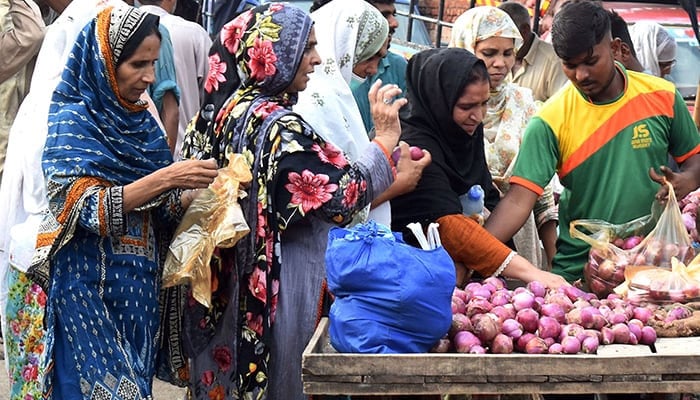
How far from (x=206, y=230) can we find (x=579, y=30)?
1501 mm

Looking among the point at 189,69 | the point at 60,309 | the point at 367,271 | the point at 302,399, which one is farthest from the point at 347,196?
the point at 189,69

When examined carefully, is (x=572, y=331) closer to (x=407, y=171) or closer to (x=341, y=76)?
(x=407, y=171)

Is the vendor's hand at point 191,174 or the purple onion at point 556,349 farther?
the vendor's hand at point 191,174

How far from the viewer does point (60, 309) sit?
377 centimetres

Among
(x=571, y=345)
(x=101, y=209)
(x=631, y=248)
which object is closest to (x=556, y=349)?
(x=571, y=345)

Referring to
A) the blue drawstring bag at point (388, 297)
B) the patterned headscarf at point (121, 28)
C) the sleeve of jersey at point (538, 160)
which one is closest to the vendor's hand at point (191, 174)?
the patterned headscarf at point (121, 28)

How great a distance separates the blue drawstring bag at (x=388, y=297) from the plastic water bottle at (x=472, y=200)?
1.03m

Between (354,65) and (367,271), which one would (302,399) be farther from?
(354,65)

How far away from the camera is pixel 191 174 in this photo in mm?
3656

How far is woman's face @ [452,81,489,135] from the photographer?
4180 mm

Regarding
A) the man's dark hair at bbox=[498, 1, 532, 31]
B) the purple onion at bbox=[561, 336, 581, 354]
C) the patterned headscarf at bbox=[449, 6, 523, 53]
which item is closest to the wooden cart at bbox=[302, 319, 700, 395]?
the purple onion at bbox=[561, 336, 581, 354]

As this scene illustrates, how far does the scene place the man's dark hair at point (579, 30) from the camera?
13.4ft

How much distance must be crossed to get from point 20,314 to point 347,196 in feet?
3.92

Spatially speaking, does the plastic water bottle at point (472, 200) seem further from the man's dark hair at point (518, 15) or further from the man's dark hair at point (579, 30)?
the man's dark hair at point (518, 15)
